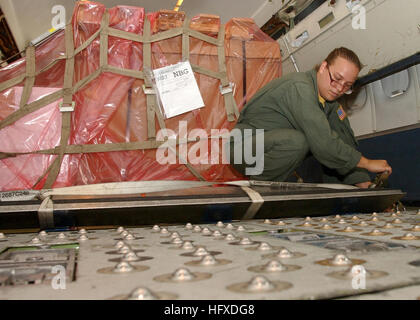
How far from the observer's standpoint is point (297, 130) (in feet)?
9.33

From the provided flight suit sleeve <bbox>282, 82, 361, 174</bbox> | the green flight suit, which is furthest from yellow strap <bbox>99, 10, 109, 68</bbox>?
flight suit sleeve <bbox>282, 82, 361, 174</bbox>

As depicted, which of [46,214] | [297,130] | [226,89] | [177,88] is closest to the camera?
[46,214]

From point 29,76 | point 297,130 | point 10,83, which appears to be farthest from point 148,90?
point 297,130

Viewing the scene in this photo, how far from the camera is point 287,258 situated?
0.82 meters

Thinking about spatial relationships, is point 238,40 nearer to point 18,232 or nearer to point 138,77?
point 138,77

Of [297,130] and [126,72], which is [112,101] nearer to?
[126,72]

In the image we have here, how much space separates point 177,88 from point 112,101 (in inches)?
21.8

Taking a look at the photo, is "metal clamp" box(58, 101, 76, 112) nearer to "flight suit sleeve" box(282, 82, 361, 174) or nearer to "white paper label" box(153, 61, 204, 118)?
"white paper label" box(153, 61, 204, 118)

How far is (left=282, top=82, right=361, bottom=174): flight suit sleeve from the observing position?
8.29 feet

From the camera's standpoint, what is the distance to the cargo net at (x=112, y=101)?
9.75ft

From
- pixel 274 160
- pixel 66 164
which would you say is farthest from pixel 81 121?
pixel 274 160

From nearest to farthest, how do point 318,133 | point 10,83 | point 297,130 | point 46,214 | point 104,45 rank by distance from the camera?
1. point 46,214
2. point 318,133
3. point 297,130
4. point 10,83
5. point 104,45

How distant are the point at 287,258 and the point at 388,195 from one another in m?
1.51

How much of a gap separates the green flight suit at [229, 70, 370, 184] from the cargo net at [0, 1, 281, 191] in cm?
39
